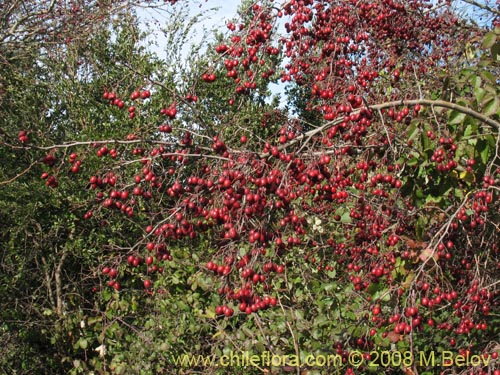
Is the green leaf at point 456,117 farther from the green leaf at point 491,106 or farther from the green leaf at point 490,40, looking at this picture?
the green leaf at point 490,40

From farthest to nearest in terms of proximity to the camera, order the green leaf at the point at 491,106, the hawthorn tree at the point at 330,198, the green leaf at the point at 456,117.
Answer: the green leaf at the point at 456,117 < the green leaf at the point at 491,106 < the hawthorn tree at the point at 330,198

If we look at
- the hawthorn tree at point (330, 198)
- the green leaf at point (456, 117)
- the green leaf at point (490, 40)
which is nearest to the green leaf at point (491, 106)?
A: the hawthorn tree at point (330, 198)

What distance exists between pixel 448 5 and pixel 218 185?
264cm

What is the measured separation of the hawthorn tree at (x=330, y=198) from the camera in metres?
2.04

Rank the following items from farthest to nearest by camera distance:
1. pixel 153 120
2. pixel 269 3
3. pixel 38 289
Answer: pixel 153 120 < pixel 38 289 < pixel 269 3

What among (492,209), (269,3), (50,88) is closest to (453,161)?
(492,209)

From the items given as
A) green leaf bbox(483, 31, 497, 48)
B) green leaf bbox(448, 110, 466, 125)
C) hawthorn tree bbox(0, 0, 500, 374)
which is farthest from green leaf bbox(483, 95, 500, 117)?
green leaf bbox(483, 31, 497, 48)

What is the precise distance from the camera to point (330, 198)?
93.8 inches

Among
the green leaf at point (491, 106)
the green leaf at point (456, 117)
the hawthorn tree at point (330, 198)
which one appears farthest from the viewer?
the green leaf at point (456, 117)

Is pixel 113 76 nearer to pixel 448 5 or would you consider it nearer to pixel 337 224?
pixel 337 224

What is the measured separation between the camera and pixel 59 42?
22.2ft

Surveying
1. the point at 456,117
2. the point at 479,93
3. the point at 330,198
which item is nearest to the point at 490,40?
the point at 479,93

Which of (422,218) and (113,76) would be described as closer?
(422,218)

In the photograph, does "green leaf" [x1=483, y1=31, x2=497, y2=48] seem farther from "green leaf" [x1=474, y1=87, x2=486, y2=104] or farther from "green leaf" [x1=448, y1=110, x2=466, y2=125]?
"green leaf" [x1=448, y1=110, x2=466, y2=125]
